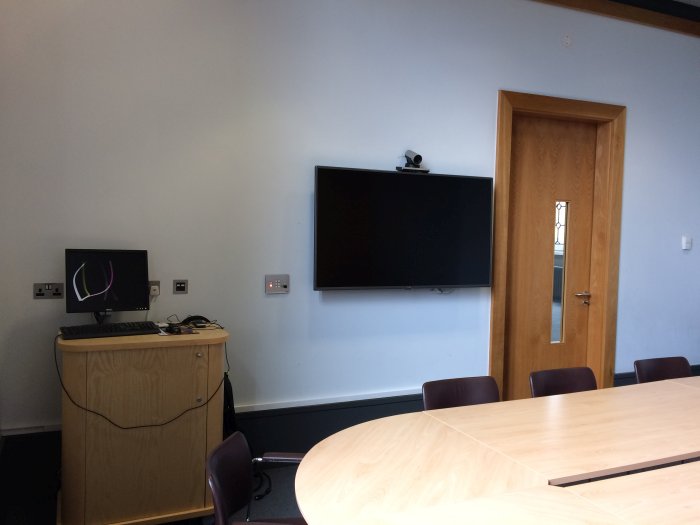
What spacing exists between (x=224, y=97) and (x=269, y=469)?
225 centimetres

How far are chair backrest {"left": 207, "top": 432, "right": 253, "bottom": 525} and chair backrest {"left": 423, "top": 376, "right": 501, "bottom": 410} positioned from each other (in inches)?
37.1

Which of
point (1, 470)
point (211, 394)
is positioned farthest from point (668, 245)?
point (1, 470)

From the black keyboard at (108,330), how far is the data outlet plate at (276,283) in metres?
0.72

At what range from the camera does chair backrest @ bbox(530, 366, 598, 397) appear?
265 centimetres

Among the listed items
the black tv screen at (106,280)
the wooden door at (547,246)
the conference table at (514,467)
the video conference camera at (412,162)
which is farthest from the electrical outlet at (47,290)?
the wooden door at (547,246)

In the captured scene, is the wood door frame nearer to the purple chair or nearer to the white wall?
the white wall

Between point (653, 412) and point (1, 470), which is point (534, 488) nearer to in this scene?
point (653, 412)

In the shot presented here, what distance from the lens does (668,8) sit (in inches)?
171

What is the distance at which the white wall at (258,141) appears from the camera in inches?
106

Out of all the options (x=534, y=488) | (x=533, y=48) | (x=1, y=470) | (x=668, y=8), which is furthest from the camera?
(x=668, y=8)

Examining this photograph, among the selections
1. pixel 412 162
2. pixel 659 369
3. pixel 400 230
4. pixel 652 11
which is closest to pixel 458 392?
pixel 400 230

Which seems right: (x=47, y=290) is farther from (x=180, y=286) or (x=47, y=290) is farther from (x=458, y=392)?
(x=458, y=392)

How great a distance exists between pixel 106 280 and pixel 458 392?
1.85 m

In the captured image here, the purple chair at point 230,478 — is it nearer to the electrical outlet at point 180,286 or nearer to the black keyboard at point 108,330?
the black keyboard at point 108,330
